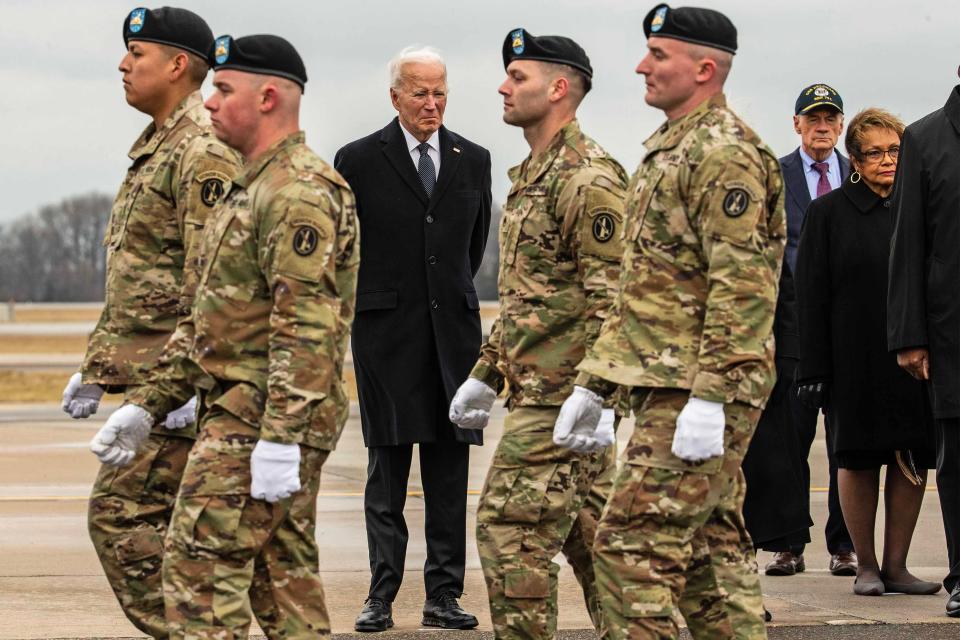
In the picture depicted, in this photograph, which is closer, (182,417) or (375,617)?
(182,417)

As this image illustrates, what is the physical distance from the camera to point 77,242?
11250cm

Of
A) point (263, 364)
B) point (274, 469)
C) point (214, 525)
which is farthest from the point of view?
point (263, 364)

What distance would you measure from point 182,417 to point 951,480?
347cm

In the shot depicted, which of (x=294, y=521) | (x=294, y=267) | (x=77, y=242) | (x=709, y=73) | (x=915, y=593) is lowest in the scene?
(x=915, y=593)

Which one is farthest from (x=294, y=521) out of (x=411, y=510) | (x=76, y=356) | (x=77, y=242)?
(x=77, y=242)

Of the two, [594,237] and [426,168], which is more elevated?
[426,168]

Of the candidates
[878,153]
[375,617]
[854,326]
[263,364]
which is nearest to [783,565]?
[854,326]

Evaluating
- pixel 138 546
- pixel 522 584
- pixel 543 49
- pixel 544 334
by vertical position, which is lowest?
pixel 522 584

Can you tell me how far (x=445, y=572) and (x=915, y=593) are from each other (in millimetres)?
2255

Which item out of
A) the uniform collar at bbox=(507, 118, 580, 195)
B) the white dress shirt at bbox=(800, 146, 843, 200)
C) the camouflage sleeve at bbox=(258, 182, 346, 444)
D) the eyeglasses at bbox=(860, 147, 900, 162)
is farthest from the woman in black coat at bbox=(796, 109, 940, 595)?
the camouflage sleeve at bbox=(258, 182, 346, 444)

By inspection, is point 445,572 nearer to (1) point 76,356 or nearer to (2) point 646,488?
(2) point 646,488

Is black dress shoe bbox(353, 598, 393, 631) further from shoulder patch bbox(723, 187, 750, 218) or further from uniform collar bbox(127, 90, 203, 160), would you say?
shoulder patch bbox(723, 187, 750, 218)

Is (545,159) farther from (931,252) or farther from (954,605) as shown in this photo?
(954,605)

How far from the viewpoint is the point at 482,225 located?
7.55 meters
